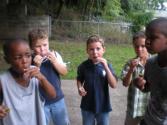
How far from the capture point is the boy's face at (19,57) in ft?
8.68

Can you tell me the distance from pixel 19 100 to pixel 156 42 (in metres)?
1.03

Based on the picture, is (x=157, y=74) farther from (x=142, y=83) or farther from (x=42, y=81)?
(x=42, y=81)

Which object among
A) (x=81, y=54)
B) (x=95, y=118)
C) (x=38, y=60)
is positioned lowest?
(x=81, y=54)

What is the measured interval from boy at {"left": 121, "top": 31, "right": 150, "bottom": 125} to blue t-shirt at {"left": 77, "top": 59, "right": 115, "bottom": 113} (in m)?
0.22

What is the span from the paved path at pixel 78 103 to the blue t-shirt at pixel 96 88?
1707mm

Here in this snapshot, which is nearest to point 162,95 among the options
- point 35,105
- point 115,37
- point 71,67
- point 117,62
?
point 35,105

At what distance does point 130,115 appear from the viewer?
12.5 feet

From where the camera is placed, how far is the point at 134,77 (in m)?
3.64

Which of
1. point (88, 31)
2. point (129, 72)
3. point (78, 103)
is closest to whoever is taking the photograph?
point (129, 72)

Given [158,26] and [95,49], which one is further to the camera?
[95,49]

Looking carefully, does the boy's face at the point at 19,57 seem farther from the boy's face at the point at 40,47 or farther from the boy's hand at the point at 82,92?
the boy's hand at the point at 82,92

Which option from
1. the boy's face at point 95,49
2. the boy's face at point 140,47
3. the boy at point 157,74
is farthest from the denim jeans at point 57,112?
the boy at point 157,74

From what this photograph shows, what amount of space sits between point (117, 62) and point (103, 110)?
7.67m

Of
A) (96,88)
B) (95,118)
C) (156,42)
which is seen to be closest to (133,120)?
(95,118)
